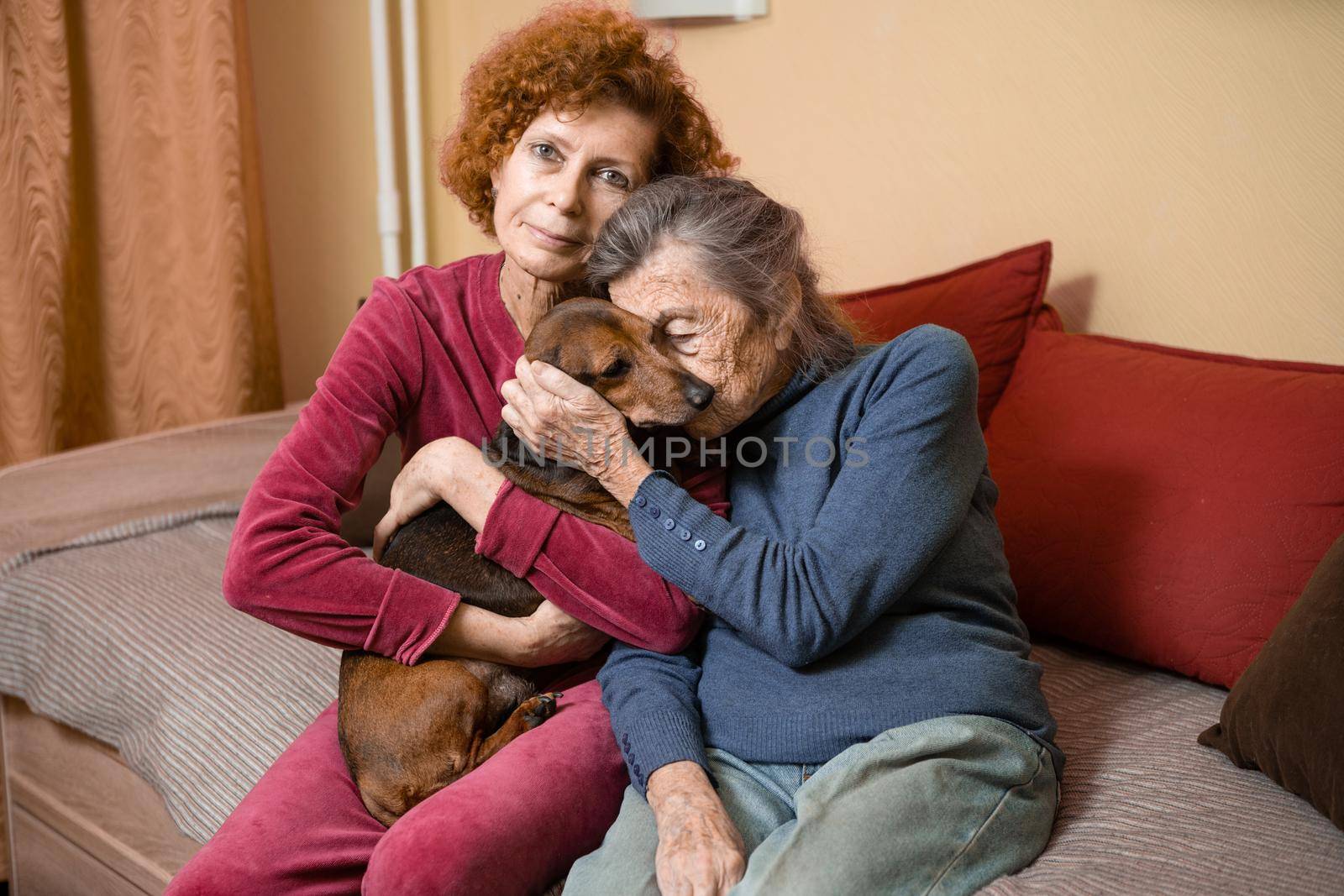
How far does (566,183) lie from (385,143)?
223 centimetres

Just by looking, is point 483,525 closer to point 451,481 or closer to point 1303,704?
point 451,481

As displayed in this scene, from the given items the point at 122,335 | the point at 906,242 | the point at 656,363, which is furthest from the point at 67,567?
the point at 906,242

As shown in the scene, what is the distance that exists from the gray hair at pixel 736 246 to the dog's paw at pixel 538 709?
608 mm

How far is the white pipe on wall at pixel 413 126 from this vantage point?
3633mm

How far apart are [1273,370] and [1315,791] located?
83 centimetres

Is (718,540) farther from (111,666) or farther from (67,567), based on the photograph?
(67,567)

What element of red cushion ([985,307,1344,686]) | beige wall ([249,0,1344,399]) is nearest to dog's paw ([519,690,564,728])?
red cushion ([985,307,1344,686])

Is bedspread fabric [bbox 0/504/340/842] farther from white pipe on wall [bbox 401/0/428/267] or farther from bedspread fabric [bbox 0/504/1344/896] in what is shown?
white pipe on wall [bbox 401/0/428/267]

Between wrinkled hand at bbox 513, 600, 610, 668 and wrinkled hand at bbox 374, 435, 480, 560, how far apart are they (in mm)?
227

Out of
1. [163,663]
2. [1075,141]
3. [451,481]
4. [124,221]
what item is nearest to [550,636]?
[451,481]

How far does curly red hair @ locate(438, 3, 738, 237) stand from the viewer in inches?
65.0

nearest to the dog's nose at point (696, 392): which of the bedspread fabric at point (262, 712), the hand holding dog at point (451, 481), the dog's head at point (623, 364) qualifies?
the dog's head at point (623, 364)

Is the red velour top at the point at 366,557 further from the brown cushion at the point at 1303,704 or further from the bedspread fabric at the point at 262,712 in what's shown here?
the brown cushion at the point at 1303,704

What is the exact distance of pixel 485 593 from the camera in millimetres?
1587
